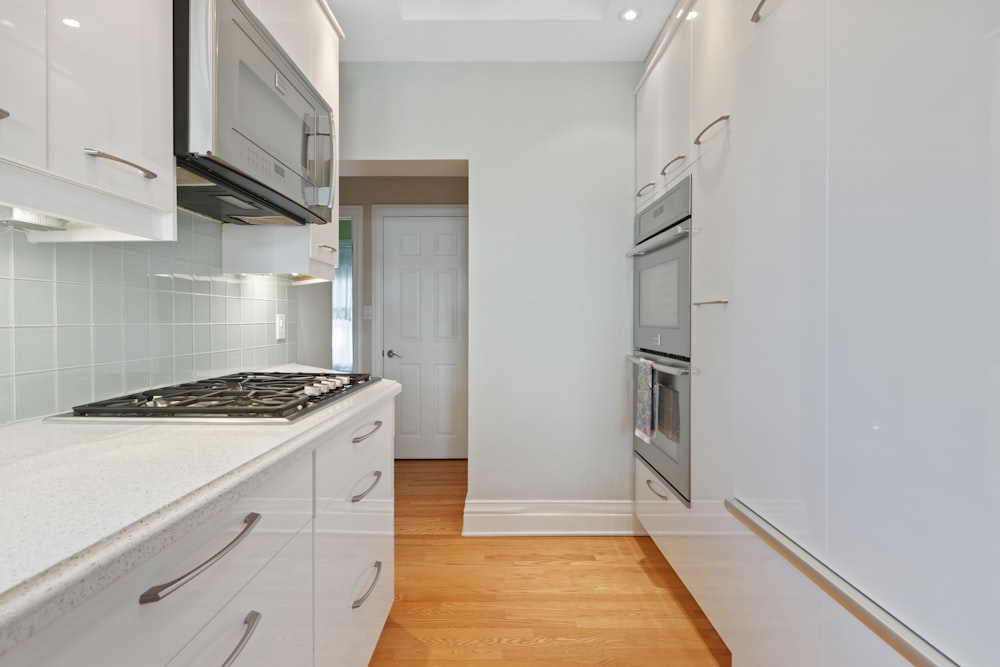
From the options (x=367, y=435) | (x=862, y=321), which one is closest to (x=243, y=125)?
(x=367, y=435)

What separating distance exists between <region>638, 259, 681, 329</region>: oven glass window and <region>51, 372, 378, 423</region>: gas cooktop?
4.13ft

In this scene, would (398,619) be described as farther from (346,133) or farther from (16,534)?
(346,133)

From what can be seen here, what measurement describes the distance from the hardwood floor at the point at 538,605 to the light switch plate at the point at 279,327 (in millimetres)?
1164

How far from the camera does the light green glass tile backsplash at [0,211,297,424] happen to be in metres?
1.03

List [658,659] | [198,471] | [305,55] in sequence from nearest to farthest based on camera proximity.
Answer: [198,471], [658,659], [305,55]

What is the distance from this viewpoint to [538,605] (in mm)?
1964

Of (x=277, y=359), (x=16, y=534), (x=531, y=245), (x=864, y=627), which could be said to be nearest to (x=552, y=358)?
(x=531, y=245)

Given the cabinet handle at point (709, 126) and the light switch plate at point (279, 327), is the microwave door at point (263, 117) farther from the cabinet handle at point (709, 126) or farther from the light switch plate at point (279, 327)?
the cabinet handle at point (709, 126)

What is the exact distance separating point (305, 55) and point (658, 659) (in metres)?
2.42

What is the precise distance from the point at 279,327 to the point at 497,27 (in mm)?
1712

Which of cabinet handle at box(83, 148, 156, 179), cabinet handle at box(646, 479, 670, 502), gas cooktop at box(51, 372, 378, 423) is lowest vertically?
cabinet handle at box(646, 479, 670, 502)

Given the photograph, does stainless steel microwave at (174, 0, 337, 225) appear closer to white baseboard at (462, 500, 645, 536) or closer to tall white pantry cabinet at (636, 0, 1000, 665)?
tall white pantry cabinet at (636, 0, 1000, 665)

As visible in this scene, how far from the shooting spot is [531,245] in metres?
2.66

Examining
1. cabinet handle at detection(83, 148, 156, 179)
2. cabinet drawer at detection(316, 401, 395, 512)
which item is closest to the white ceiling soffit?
cabinet drawer at detection(316, 401, 395, 512)
